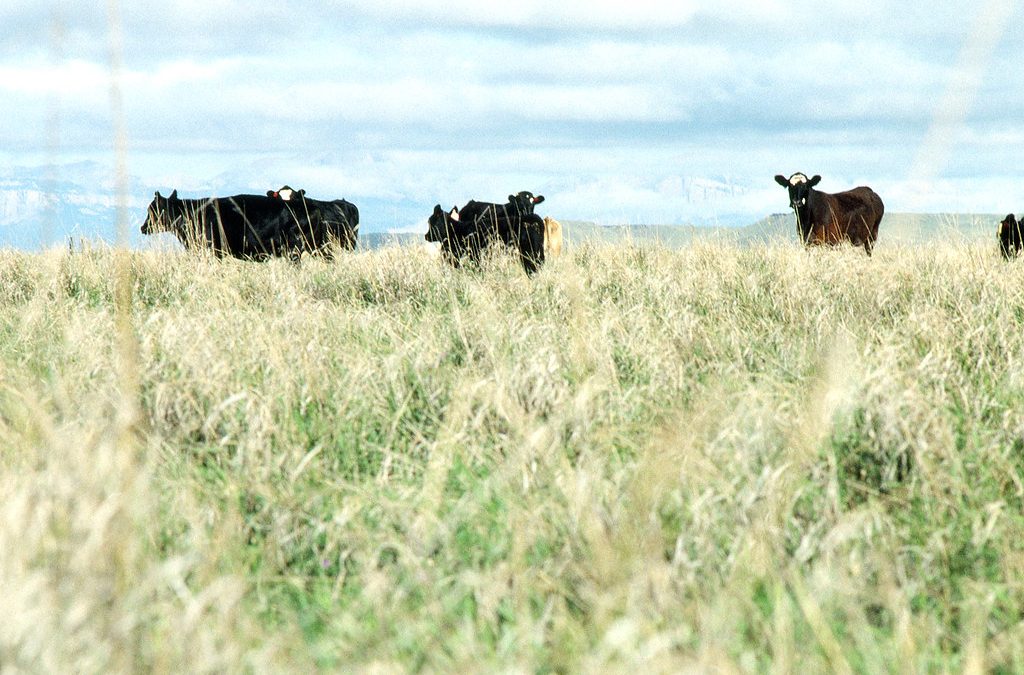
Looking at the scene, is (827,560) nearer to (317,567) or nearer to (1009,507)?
(1009,507)

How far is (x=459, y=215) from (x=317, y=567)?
896cm

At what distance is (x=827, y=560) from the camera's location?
8.34ft

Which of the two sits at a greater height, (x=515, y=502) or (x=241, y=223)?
(x=241, y=223)

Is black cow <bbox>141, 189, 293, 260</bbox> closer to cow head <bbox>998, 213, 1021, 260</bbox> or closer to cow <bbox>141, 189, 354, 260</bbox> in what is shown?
cow <bbox>141, 189, 354, 260</bbox>


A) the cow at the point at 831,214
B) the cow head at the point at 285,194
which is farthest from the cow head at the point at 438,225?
the cow at the point at 831,214

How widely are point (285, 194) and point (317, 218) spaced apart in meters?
0.59

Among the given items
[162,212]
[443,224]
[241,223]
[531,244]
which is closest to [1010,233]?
[531,244]

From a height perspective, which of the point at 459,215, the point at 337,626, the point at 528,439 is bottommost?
the point at 337,626

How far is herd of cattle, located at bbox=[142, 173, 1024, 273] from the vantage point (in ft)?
35.6

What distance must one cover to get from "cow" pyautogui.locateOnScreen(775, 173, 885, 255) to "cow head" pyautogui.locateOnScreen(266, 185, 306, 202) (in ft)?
23.9

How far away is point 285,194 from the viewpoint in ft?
47.4

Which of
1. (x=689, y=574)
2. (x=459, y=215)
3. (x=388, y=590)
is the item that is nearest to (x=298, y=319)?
(x=388, y=590)

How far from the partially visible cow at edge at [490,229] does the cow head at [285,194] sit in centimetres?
370

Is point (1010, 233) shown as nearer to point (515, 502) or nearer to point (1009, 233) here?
point (1009, 233)
